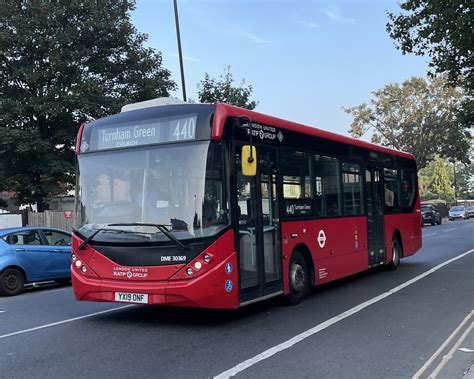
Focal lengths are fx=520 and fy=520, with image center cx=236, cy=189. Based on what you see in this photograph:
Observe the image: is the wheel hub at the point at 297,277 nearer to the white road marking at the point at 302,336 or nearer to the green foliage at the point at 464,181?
the white road marking at the point at 302,336

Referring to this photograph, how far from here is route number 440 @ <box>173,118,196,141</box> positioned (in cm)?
727

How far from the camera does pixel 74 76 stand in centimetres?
2225

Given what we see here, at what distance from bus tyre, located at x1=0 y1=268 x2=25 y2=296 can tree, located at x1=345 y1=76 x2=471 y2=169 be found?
1664 inches

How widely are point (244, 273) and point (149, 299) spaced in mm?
1382

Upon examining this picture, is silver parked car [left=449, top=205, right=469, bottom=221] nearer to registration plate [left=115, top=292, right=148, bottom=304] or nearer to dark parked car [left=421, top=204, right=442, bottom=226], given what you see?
dark parked car [left=421, top=204, right=442, bottom=226]

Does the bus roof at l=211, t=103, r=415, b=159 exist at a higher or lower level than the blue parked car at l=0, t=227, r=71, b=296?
higher

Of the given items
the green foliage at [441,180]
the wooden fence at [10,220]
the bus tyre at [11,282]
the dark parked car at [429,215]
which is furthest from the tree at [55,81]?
the green foliage at [441,180]

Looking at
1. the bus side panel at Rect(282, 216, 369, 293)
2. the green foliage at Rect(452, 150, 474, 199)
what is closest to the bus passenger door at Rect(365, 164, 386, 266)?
the bus side panel at Rect(282, 216, 369, 293)

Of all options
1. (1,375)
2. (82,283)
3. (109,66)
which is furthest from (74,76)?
(1,375)

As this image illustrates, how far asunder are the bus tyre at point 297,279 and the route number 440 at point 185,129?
2891 millimetres

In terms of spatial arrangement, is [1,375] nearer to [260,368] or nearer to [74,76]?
[260,368]

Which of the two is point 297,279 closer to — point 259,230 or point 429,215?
point 259,230

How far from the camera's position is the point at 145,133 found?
7.56m

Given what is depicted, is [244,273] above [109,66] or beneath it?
beneath
